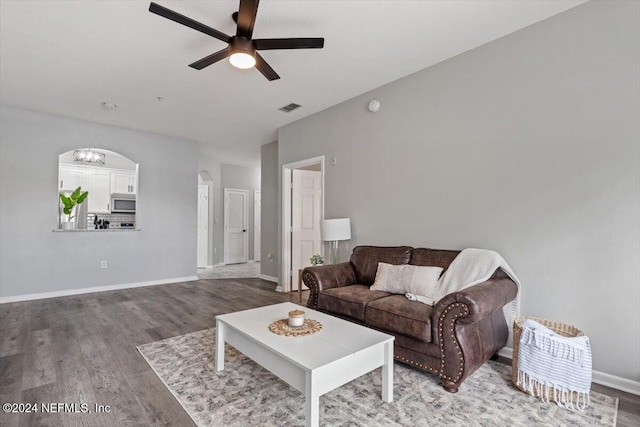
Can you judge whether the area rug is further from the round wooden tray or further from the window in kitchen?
the window in kitchen

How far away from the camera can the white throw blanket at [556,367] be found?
193 centimetres

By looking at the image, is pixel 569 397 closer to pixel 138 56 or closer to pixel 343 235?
pixel 343 235

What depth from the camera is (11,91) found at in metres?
3.88

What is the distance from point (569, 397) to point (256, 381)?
6.66ft

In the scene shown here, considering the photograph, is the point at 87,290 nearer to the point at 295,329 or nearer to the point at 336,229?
the point at 336,229

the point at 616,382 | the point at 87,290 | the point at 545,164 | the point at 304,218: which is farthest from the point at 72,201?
the point at 616,382

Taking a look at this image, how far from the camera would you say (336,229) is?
3.93m

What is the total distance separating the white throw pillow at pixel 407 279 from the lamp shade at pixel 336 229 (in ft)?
2.99

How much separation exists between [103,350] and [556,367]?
3.49m

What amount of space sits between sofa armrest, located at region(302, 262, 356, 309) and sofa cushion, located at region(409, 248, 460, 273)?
72 cm

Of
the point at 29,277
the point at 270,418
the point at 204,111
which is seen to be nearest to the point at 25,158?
the point at 29,277

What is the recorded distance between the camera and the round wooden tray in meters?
2.01

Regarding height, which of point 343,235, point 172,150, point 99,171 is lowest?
point 343,235

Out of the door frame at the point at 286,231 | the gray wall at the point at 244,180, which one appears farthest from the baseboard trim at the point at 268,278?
the gray wall at the point at 244,180
